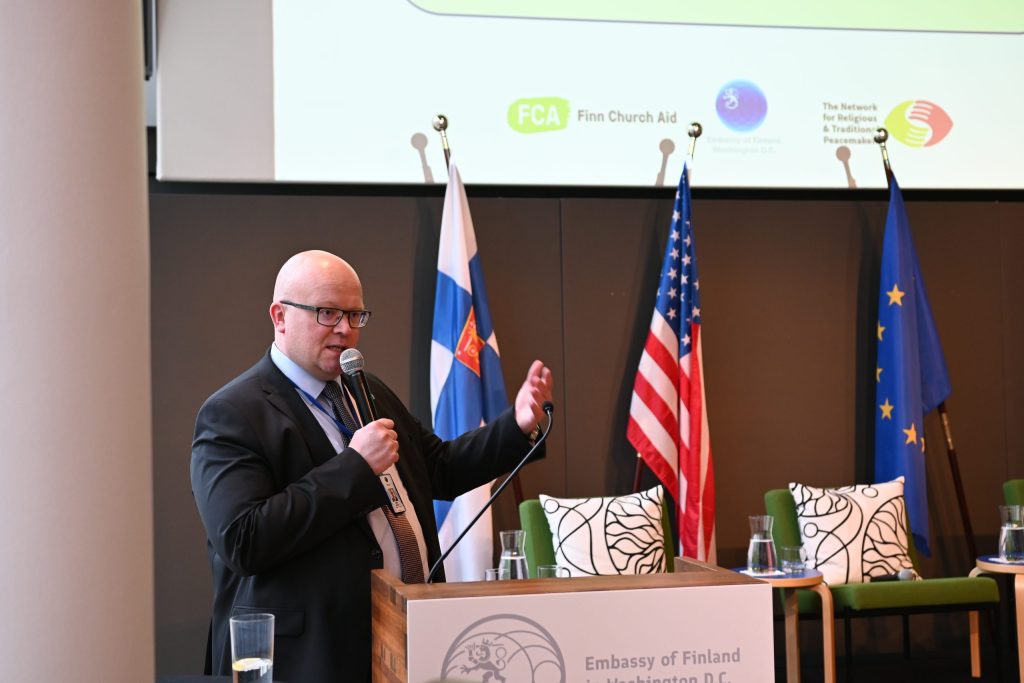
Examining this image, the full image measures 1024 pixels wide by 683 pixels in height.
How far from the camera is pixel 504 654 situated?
1.66 meters

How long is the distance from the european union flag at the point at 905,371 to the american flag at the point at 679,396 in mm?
914

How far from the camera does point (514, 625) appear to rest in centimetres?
167

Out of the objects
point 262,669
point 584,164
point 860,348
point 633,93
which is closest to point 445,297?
point 584,164

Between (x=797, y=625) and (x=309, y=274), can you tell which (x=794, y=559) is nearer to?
(x=797, y=625)

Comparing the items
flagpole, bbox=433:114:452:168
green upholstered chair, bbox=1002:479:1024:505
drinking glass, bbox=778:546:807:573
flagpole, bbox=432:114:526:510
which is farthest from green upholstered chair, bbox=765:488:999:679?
flagpole, bbox=433:114:452:168

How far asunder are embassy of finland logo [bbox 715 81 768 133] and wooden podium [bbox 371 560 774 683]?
4.00 meters

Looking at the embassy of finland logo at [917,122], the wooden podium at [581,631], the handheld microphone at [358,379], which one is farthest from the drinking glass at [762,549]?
the wooden podium at [581,631]

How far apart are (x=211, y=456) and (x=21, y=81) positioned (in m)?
1.21

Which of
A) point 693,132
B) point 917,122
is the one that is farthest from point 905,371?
point 693,132

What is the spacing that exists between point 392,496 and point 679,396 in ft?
9.85

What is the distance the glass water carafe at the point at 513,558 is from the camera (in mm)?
2518

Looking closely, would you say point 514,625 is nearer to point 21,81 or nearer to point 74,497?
point 74,497

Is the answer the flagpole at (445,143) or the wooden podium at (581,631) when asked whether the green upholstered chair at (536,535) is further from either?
the wooden podium at (581,631)

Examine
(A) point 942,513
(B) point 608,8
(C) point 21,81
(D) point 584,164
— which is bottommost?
(A) point 942,513
